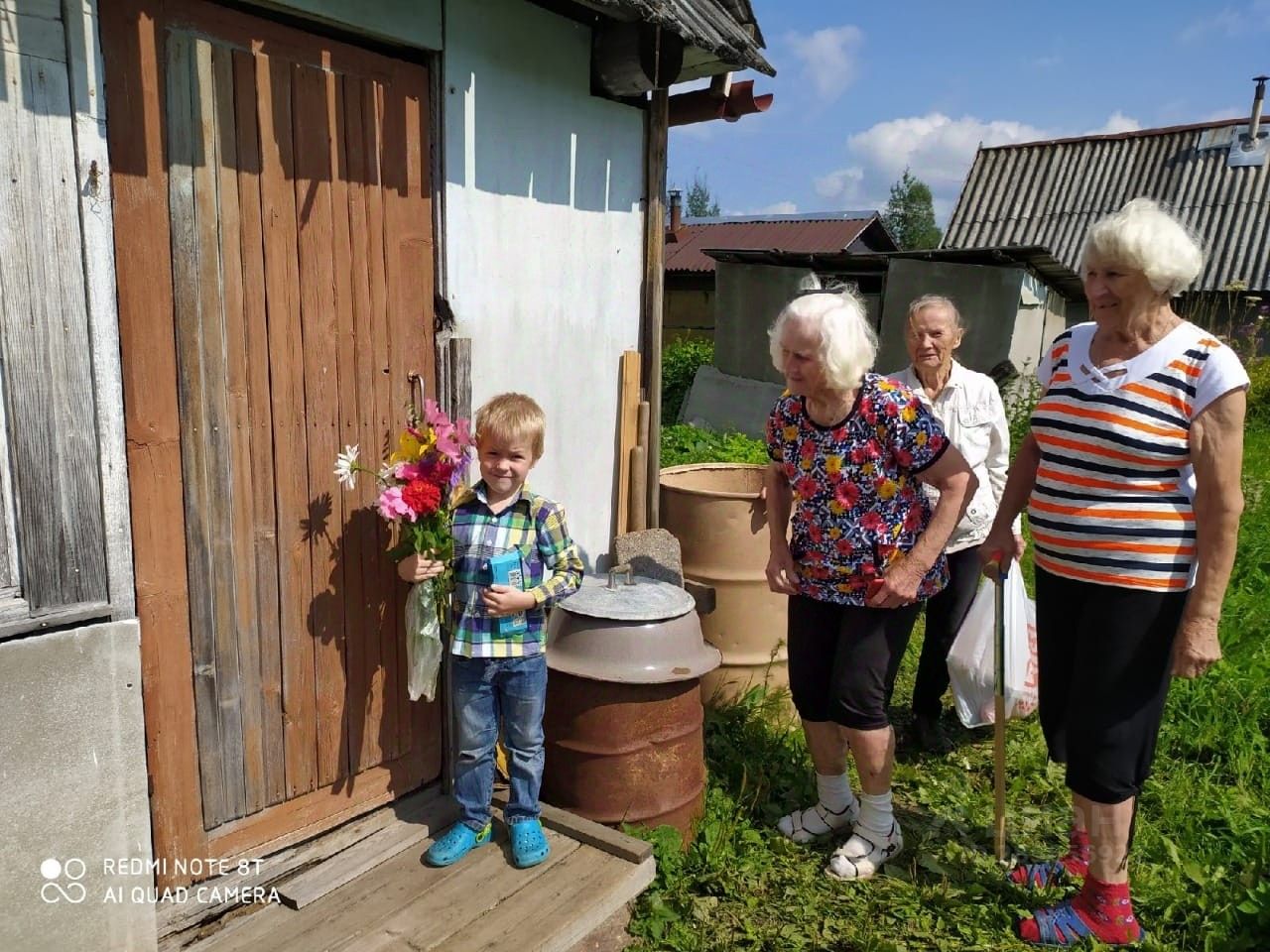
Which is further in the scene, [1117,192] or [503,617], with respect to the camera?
[1117,192]

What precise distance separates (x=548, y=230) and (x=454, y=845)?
222 centimetres

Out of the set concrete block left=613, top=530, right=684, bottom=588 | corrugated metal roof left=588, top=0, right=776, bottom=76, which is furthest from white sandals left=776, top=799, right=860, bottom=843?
corrugated metal roof left=588, top=0, right=776, bottom=76

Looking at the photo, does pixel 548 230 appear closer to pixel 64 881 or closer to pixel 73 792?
pixel 73 792

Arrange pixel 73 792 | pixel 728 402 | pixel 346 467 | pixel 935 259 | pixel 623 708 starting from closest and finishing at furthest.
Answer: pixel 73 792 < pixel 346 467 < pixel 623 708 < pixel 935 259 < pixel 728 402

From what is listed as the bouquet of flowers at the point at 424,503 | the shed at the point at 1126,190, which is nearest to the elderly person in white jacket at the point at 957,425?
the bouquet of flowers at the point at 424,503

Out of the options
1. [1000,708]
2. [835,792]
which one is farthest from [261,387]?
[1000,708]

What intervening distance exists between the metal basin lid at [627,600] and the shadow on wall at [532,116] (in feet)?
4.83

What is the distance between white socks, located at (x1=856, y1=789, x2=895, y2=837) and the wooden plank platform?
757mm

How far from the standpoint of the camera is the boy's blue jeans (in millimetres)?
3018

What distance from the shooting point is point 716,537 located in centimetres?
439

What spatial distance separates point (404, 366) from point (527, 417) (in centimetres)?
53

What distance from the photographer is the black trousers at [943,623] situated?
3.89 metres

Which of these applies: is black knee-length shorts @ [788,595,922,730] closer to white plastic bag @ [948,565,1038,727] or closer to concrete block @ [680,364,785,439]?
white plastic bag @ [948,565,1038,727]

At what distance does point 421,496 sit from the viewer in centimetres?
285
